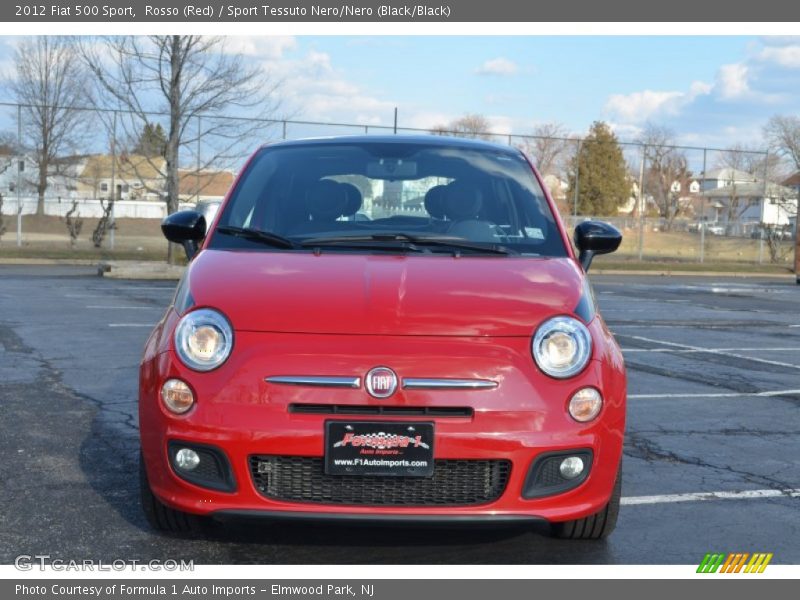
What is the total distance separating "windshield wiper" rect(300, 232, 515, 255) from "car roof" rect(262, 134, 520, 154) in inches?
36.7

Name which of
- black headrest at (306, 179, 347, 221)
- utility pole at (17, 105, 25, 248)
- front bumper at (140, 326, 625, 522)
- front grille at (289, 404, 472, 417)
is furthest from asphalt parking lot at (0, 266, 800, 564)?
utility pole at (17, 105, 25, 248)

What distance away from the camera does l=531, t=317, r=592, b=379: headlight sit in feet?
12.2

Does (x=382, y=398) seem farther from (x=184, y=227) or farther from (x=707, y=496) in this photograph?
(x=707, y=496)

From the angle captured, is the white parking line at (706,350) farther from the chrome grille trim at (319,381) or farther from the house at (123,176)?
the house at (123,176)

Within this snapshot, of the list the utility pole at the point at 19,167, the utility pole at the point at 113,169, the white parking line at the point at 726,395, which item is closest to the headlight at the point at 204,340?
the white parking line at the point at 726,395

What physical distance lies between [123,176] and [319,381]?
24.9 meters

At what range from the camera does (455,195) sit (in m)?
5.00

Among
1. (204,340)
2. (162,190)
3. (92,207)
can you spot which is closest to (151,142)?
(162,190)

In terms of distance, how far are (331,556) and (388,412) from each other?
733mm

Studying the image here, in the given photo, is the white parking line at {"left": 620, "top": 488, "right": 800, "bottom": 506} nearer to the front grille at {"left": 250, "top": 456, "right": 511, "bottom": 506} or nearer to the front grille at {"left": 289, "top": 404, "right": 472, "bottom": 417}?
the front grille at {"left": 250, "top": 456, "right": 511, "bottom": 506}

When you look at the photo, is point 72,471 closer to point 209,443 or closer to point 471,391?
point 209,443

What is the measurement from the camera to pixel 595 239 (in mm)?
4949
